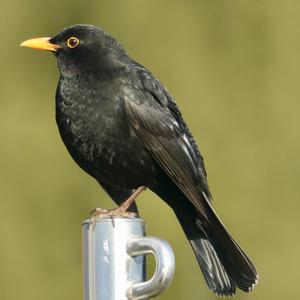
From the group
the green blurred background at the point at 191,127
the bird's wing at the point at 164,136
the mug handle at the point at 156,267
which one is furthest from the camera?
the green blurred background at the point at 191,127

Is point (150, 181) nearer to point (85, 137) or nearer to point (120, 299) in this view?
point (85, 137)

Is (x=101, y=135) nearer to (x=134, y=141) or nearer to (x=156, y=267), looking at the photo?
(x=134, y=141)

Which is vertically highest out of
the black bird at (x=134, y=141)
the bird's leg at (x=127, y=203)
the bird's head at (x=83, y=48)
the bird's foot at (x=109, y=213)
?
the bird's head at (x=83, y=48)

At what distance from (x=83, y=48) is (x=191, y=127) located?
4486 millimetres

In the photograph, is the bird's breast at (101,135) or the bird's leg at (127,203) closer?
the bird's leg at (127,203)

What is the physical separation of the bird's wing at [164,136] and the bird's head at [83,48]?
0.90ft

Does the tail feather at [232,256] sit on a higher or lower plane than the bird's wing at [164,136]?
lower

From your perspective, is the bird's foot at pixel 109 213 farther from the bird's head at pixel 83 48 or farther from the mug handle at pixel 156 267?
the bird's head at pixel 83 48

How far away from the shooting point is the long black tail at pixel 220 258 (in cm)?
578

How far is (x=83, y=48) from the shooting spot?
21.1ft

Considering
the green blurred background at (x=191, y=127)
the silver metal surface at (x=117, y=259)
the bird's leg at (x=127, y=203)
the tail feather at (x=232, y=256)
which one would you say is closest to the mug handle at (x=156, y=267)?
the silver metal surface at (x=117, y=259)

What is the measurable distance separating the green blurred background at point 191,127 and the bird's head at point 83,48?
13.0 feet

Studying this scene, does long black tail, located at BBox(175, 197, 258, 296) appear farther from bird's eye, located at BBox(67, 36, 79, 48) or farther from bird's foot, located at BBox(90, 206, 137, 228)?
bird's eye, located at BBox(67, 36, 79, 48)

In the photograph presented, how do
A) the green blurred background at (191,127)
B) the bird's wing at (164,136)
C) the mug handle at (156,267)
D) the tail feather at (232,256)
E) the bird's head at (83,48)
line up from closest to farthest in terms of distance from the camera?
the mug handle at (156,267)
the tail feather at (232,256)
the bird's wing at (164,136)
the bird's head at (83,48)
the green blurred background at (191,127)
